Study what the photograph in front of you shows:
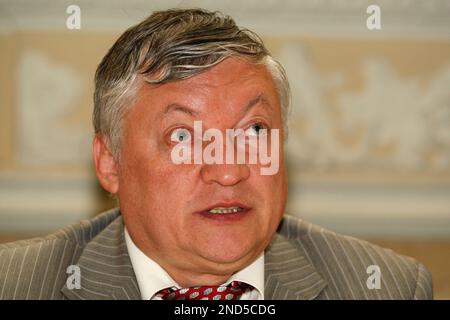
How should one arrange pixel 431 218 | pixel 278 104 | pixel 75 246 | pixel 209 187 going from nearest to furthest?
pixel 209 187 < pixel 278 104 < pixel 75 246 < pixel 431 218

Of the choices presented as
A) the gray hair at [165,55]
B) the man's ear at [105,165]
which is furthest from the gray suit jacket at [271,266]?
the gray hair at [165,55]

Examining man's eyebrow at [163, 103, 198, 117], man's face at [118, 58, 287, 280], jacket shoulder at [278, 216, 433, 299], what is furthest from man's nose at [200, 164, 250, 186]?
jacket shoulder at [278, 216, 433, 299]

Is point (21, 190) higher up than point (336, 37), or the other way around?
point (336, 37)

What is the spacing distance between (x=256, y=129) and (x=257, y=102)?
0.19 ft

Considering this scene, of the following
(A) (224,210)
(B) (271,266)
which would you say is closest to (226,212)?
(A) (224,210)

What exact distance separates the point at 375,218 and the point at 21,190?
0.88 m

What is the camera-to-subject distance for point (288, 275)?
1.77 meters

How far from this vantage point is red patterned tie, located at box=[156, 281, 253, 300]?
1633 mm

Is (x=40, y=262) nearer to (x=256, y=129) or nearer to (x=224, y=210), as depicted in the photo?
(x=224, y=210)

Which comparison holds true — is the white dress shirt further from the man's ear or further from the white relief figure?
the white relief figure

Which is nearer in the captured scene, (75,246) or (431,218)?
(75,246)
